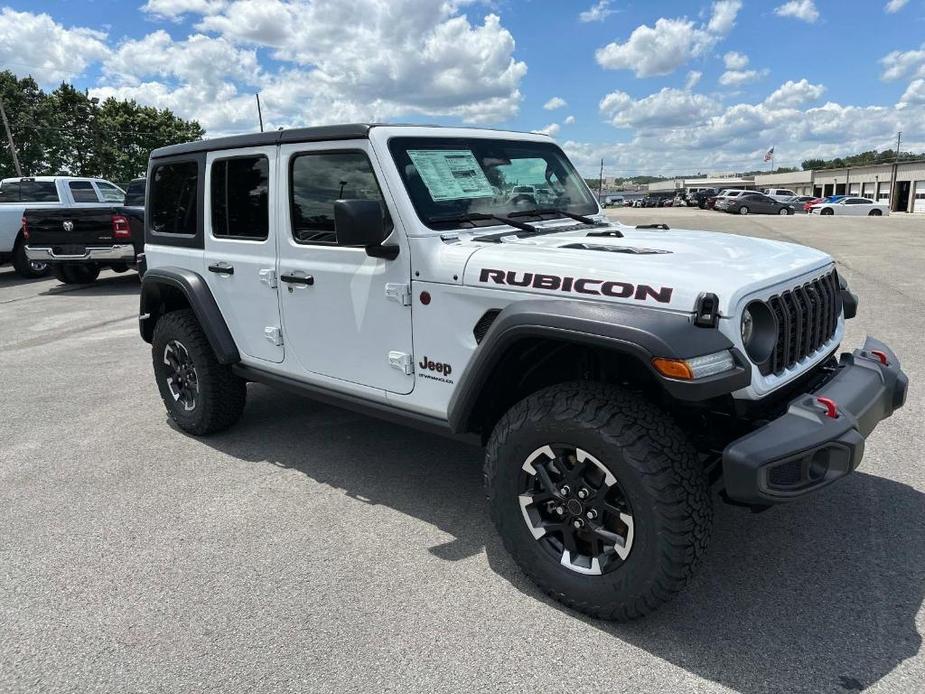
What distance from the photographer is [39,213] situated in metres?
11.3

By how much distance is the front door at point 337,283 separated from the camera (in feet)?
10.4

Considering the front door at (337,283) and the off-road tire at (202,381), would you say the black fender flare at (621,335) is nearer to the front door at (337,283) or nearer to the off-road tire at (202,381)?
the front door at (337,283)

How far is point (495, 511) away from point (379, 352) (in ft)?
3.24

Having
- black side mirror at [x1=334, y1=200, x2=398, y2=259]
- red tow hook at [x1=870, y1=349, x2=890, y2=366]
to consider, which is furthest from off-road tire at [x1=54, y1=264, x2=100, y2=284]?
red tow hook at [x1=870, y1=349, x2=890, y2=366]

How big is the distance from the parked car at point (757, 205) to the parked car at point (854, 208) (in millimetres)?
2099

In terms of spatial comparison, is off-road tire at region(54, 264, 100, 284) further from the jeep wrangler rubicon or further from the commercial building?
the commercial building

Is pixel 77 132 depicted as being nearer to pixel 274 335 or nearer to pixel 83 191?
pixel 83 191

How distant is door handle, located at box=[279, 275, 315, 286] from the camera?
3.52 m

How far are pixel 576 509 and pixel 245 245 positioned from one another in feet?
8.20

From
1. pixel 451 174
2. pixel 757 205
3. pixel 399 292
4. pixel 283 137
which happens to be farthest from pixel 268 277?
pixel 757 205

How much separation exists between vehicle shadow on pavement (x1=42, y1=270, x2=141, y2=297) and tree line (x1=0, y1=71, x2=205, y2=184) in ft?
128

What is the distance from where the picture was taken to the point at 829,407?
2389mm

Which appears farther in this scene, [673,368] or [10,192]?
[10,192]

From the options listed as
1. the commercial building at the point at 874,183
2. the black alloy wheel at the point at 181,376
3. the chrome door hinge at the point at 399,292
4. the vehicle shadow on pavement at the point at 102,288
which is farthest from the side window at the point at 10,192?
the commercial building at the point at 874,183
